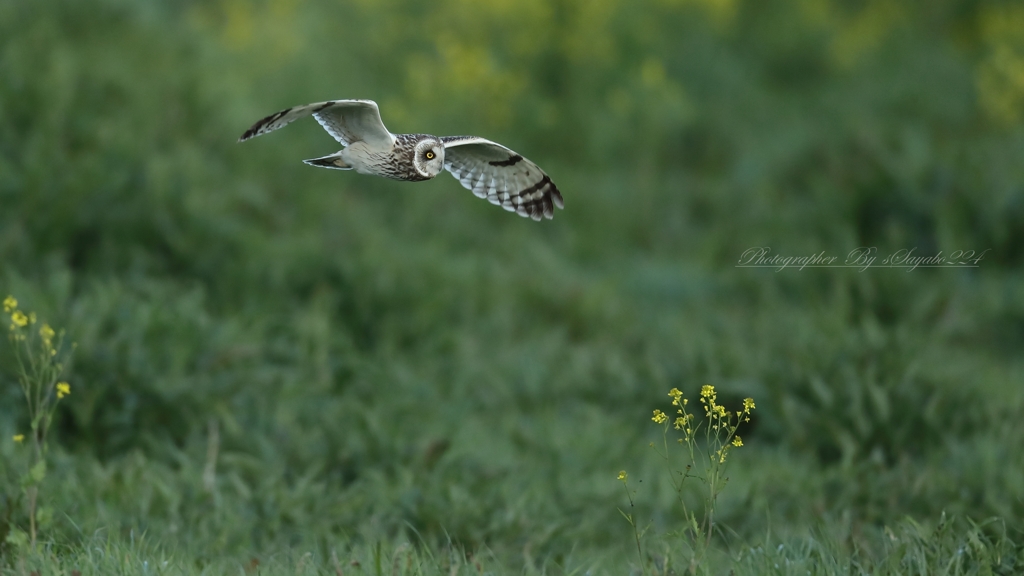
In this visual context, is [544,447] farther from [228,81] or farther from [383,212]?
[228,81]

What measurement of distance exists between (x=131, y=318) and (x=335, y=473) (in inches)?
62.4

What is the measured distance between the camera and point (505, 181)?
3.15 m

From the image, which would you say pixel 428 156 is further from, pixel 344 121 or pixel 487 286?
pixel 487 286

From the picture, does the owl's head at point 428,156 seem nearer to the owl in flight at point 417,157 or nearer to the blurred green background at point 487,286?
the owl in flight at point 417,157

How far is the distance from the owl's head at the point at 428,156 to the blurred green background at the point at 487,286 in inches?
79.0

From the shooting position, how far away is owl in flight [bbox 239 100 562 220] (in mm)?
2561

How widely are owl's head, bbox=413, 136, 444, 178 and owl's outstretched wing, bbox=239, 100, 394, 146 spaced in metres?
0.10

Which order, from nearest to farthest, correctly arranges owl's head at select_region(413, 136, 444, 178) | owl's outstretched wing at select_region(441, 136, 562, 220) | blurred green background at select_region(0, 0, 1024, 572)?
owl's head at select_region(413, 136, 444, 178) < owl's outstretched wing at select_region(441, 136, 562, 220) < blurred green background at select_region(0, 0, 1024, 572)

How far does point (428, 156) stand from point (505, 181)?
23.8 inches

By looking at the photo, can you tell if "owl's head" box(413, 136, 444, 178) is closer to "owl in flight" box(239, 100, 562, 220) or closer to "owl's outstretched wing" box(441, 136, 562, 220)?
"owl in flight" box(239, 100, 562, 220)

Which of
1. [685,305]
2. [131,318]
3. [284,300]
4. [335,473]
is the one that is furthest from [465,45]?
[335,473]

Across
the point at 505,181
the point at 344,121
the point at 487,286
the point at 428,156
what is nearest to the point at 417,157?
the point at 428,156

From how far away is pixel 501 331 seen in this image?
7426 mm

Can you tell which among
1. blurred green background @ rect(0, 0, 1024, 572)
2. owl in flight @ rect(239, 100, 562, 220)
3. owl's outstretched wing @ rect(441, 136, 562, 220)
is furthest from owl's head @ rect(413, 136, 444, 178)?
blurred green background @ rect(0, 0, 1024, 572)
